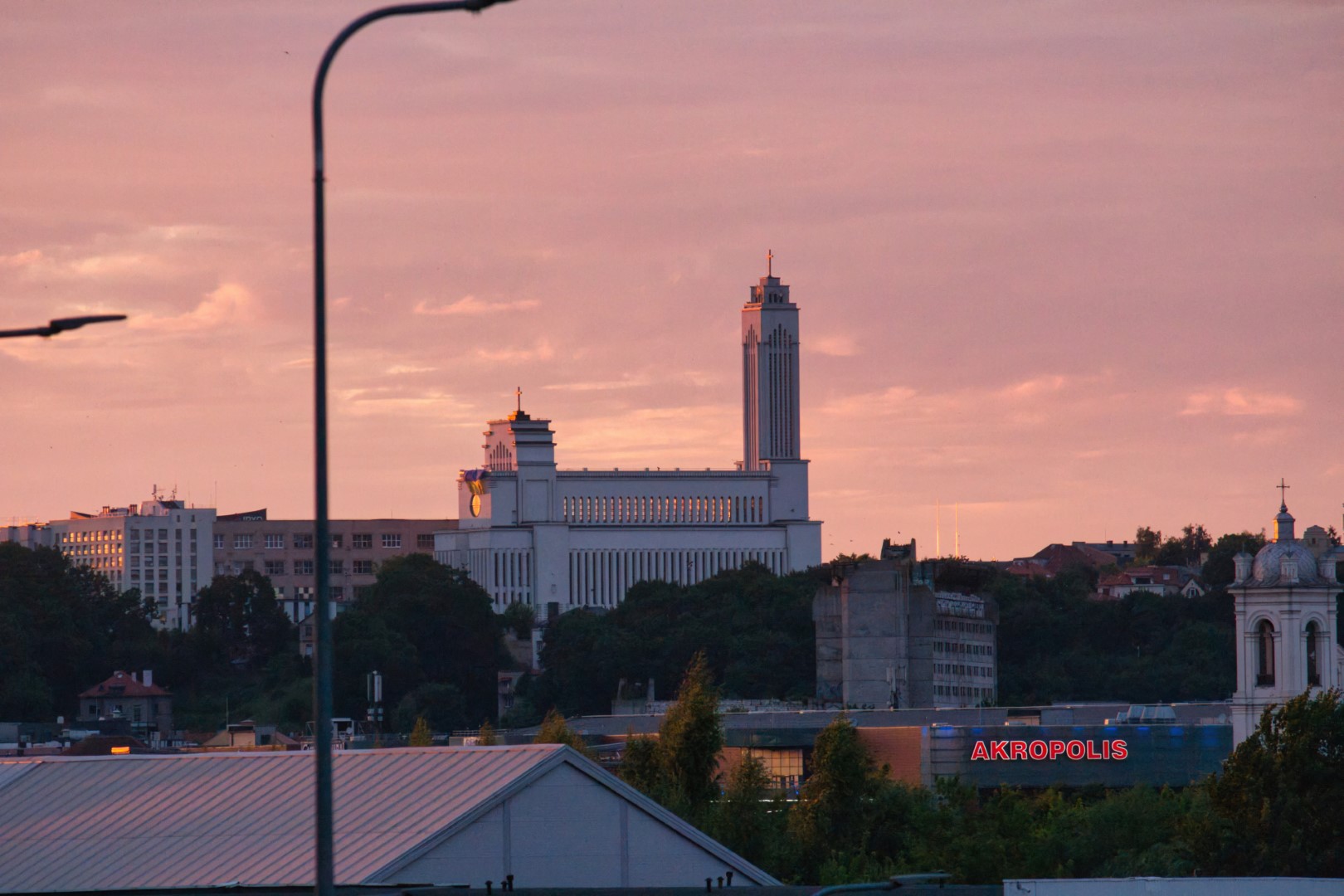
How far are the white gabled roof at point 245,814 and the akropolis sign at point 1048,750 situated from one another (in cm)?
8476

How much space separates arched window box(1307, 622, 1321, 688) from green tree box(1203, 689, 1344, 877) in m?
34.4

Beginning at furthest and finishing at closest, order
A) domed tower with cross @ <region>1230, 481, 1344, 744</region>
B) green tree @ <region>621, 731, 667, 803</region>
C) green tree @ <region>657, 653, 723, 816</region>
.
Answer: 1. domed tower with cross @ <region>1230, 481, 1344, 744</region>
2. green tree @ <region>657, 653, 723, 816</region>
3. green tree @ <region>621, 731, 667, 803</region>

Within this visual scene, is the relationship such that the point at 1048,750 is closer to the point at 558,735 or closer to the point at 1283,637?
the point at 1283,637

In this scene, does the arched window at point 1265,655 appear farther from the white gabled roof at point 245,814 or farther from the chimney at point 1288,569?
the white gabled roof at point 245,814

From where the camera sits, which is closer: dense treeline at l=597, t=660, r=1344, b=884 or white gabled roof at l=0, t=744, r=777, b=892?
white gabled roof at l=0, t=744, r=777, b=892

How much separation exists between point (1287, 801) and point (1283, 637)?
1628 inches

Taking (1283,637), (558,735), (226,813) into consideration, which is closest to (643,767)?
(558,735)

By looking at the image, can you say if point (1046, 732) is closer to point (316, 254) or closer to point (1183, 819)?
point (1183, 819)

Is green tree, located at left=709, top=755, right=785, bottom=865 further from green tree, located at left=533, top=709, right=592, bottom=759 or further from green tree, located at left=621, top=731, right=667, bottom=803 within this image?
green tree, located at left=533, top=709, right=592, bottom=759

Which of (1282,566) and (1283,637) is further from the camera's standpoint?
(1282,566)

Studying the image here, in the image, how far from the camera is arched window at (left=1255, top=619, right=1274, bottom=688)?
128875 millimetres

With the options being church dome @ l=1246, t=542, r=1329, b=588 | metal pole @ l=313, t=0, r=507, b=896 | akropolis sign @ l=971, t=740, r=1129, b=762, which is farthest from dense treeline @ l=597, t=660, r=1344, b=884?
metal pole @ l=313, t=0, r=507, b=896

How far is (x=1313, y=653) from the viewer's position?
129625mm

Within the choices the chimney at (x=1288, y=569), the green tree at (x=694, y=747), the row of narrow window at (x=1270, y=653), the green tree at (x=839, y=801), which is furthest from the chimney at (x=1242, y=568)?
the green tree at (x=694, y=747)
